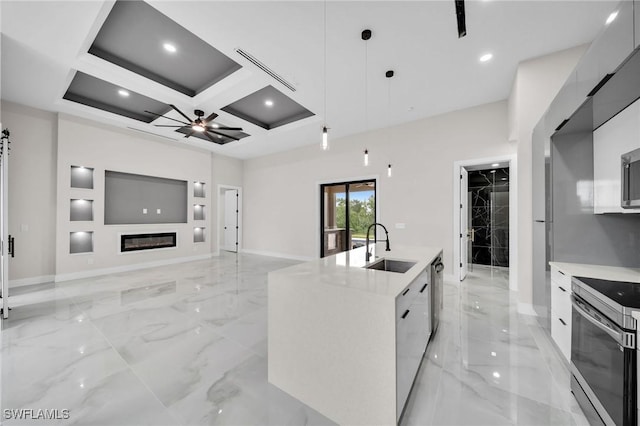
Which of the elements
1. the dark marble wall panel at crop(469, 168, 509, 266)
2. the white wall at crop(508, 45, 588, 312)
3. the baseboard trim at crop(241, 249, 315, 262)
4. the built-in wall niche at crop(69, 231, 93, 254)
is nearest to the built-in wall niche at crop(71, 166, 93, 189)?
→ the built-in wall niche at crop(69, 231, 93, 254)

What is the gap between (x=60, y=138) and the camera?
4.67 m

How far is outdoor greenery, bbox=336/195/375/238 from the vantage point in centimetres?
597

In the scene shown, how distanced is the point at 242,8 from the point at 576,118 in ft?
10.8

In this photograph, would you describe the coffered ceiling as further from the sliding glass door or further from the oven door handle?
the oven door handle

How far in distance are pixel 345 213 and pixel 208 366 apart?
4.95 meters

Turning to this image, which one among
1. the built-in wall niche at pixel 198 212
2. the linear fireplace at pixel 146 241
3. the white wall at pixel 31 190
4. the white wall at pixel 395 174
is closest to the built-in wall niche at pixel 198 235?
the built-in wall niche at pixel 198 212

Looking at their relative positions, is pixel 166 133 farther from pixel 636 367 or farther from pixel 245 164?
pixel 636 367

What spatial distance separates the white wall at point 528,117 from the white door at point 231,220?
7.79 m

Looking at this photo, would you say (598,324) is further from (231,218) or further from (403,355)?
(231,218)

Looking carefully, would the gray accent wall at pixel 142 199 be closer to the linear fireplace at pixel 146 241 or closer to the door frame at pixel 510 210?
the linear fireplace at pixel 146 241

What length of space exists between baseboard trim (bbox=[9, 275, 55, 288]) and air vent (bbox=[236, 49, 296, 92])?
568 centimetres

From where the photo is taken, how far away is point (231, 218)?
8.70 metres

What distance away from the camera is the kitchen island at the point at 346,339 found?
4.22 feet

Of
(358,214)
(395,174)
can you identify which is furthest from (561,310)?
(358,214)
